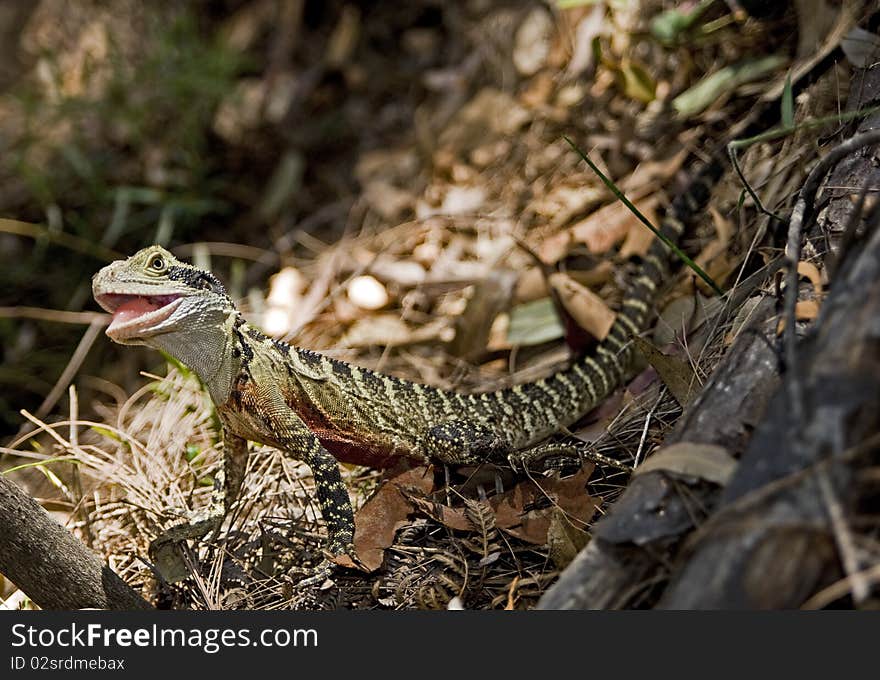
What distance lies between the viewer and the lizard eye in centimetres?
302

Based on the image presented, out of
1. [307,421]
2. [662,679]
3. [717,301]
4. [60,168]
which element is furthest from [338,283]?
[662,679]

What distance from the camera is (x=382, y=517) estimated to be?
300 cm

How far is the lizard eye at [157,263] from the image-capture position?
9.90 feet

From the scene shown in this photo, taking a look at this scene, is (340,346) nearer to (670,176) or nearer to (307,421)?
(307,421)

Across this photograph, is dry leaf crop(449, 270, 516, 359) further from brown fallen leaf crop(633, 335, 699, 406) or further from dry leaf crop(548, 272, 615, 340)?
brown fallen leaf crop(633, 335, 699, 406)

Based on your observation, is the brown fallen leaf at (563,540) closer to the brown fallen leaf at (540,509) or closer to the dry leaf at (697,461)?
the brown fallen leaf at (540,509)

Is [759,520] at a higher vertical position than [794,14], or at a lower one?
lower

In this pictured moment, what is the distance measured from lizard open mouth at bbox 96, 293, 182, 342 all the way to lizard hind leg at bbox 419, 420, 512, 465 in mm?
1137

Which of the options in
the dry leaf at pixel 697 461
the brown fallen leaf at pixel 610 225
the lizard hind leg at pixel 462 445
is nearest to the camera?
the dry leaf at pixel 697 461

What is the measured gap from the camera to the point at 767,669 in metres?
1.93

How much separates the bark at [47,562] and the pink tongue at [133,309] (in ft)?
2.52

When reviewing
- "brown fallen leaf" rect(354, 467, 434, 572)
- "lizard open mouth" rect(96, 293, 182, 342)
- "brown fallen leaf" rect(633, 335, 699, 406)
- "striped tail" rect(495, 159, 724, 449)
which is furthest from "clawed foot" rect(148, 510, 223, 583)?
"brown fallen leaf" rect(633, 335, 699, 406)

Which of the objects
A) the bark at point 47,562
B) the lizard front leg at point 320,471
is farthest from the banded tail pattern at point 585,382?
the bark at point 47,562

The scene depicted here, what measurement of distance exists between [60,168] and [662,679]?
613 cm
